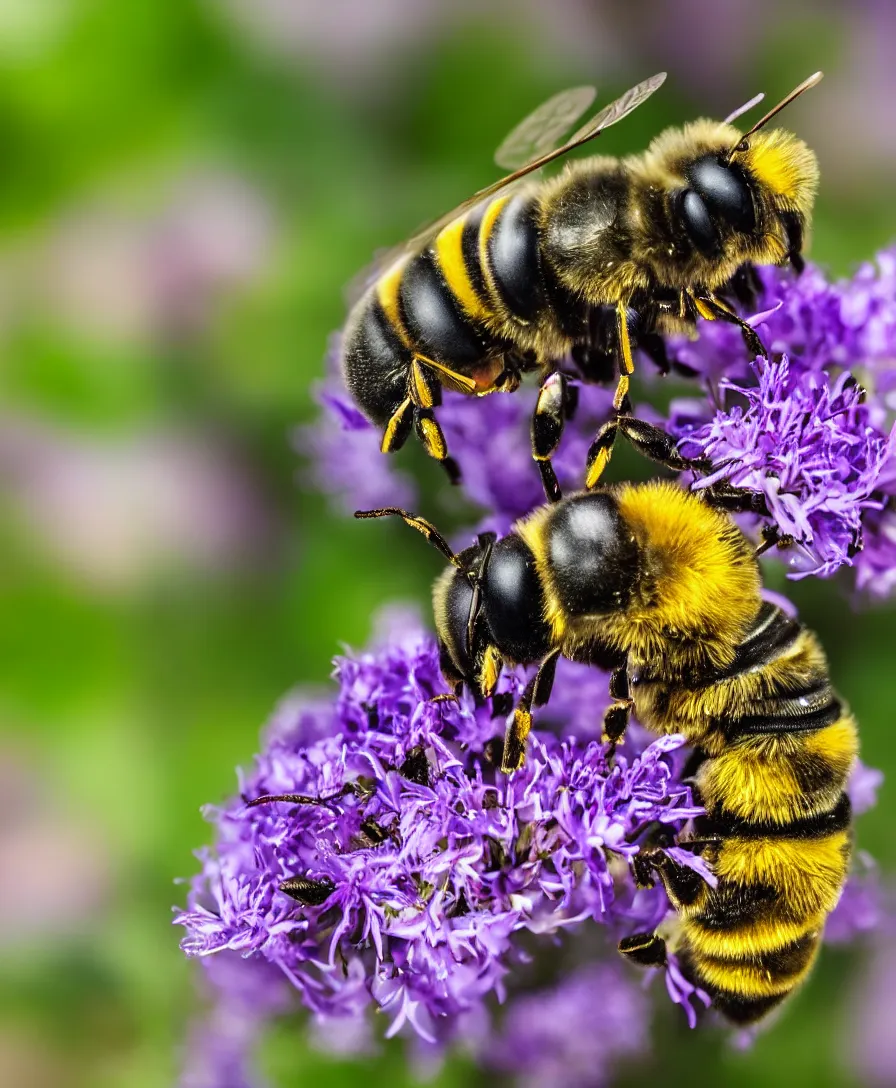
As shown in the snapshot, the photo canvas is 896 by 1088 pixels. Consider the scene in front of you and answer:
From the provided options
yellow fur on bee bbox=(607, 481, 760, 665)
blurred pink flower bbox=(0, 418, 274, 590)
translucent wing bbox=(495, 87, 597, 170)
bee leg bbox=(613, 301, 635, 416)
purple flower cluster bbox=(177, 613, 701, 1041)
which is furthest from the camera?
blurred pink flower bbox=(0, 418, 274, 590)

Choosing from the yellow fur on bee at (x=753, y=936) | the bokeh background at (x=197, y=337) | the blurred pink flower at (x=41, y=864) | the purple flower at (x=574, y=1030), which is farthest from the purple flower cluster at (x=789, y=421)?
the blurred pink flower at (x=41, y=864)

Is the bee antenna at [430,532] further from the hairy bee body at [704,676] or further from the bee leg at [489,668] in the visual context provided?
the bee leg at [489,668]

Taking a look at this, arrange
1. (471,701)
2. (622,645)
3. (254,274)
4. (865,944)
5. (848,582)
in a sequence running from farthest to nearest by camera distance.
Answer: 1. (254,274)
2. (865,944)
3. (848,582)
4. (471,701)
5. (622,645)

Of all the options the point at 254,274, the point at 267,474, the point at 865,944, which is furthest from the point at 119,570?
the point at 865,944

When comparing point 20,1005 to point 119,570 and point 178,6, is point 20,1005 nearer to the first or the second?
point 119,570

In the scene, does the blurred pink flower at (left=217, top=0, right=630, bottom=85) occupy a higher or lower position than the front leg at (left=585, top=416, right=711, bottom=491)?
higher

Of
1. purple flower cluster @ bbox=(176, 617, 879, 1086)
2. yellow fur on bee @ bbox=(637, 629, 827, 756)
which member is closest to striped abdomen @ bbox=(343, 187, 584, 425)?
purple flower cluster @ bbox=(176, 617, 879, 1086)

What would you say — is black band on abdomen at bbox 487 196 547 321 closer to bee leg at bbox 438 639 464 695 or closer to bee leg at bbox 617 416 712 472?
bee leg at bbox 617 416 712 472
